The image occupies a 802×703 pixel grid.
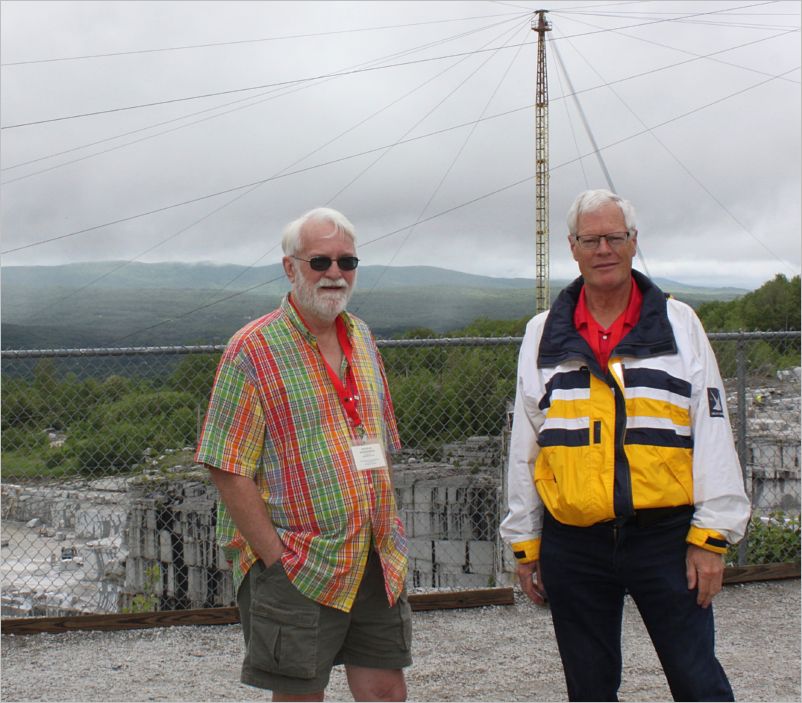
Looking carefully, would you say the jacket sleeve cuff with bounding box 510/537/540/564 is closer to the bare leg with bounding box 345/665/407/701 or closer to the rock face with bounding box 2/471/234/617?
the bare leg with bounding box 345/665/407/701

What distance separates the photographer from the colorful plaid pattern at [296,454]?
2598 mm

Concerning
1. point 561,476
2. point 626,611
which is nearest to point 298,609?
point 561,476

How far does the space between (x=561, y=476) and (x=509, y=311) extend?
161 feet

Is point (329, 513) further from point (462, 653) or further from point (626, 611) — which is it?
point (626, 611)

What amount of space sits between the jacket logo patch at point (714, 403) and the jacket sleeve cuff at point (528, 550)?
26.2 inches

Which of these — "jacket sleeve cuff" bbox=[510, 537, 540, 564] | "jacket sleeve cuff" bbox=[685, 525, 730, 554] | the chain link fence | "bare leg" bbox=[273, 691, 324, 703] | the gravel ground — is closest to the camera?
"jacket sleeve cuff" bbox=[685, 525, 730, 554]

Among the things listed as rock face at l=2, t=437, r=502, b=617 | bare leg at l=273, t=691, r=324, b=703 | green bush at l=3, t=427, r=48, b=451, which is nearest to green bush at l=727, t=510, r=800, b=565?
rock face at l=2, t=437, r=502, b=617

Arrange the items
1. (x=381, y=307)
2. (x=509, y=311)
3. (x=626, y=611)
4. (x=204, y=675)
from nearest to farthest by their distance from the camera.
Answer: (x=204, y=675) → (x=626, y=611) → (x=509, y=311) → (x=381, y=307)

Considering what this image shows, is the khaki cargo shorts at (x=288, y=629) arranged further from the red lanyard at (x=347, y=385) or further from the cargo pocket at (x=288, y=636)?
the red lanyard at (x=347, y=385)

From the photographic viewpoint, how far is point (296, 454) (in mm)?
2633

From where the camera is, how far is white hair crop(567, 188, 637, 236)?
2676 mm

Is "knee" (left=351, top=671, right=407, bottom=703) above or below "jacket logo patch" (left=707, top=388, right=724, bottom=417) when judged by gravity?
below

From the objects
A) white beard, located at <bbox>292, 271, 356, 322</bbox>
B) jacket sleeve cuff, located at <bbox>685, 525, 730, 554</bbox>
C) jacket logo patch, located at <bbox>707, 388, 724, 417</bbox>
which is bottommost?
jacket sleeve cuff, located at <bbox>685, 525, 730, 554</bbox>

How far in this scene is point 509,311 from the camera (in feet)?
168
